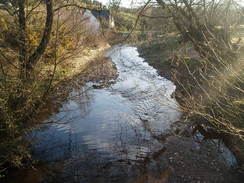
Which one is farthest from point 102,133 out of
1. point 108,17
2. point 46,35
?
point 108,17

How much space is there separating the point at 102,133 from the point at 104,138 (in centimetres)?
33

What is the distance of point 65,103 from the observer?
9.58 m

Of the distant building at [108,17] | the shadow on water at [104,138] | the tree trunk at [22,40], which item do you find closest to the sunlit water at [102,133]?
the shadow on water at [104,138]

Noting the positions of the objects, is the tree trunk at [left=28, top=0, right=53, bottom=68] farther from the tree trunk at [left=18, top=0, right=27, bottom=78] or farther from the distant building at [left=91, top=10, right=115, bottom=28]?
the distant building at [left=91, top=10, right=115, bottom=28]

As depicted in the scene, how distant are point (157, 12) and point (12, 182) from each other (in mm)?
7560

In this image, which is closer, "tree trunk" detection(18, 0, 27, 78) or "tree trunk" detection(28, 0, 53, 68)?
"tree trunk" detection(18, 0, 27, 78)

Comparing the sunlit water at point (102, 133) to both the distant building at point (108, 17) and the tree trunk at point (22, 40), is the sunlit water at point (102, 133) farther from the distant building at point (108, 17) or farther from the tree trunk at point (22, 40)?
the tree trunk at point (22, 40)

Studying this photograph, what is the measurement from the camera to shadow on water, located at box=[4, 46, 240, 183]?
5207 mm

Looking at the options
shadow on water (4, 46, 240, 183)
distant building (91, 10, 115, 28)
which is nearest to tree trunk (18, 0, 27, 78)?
shadow on water (4, 46, 240, 183)

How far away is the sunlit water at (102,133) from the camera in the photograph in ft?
17.7

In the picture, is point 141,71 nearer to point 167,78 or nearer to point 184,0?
point 167,78

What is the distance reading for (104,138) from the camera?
6.73 m

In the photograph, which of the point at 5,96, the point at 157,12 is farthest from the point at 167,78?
the point at 5,96

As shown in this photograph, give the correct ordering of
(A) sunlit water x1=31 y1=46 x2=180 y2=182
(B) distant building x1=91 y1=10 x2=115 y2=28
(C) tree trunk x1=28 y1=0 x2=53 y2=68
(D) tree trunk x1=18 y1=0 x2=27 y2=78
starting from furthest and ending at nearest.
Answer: (B) distant building x1=91 y1=10 x2=115 y2=28
(C) tree trunk x1=28 y1=0 x2=53 y2=68
(A) sunlit water x1=31 y1=46 x2=180 y2=182
(D) tree trunk x1=18 y1=0 x2=27 y2=78
